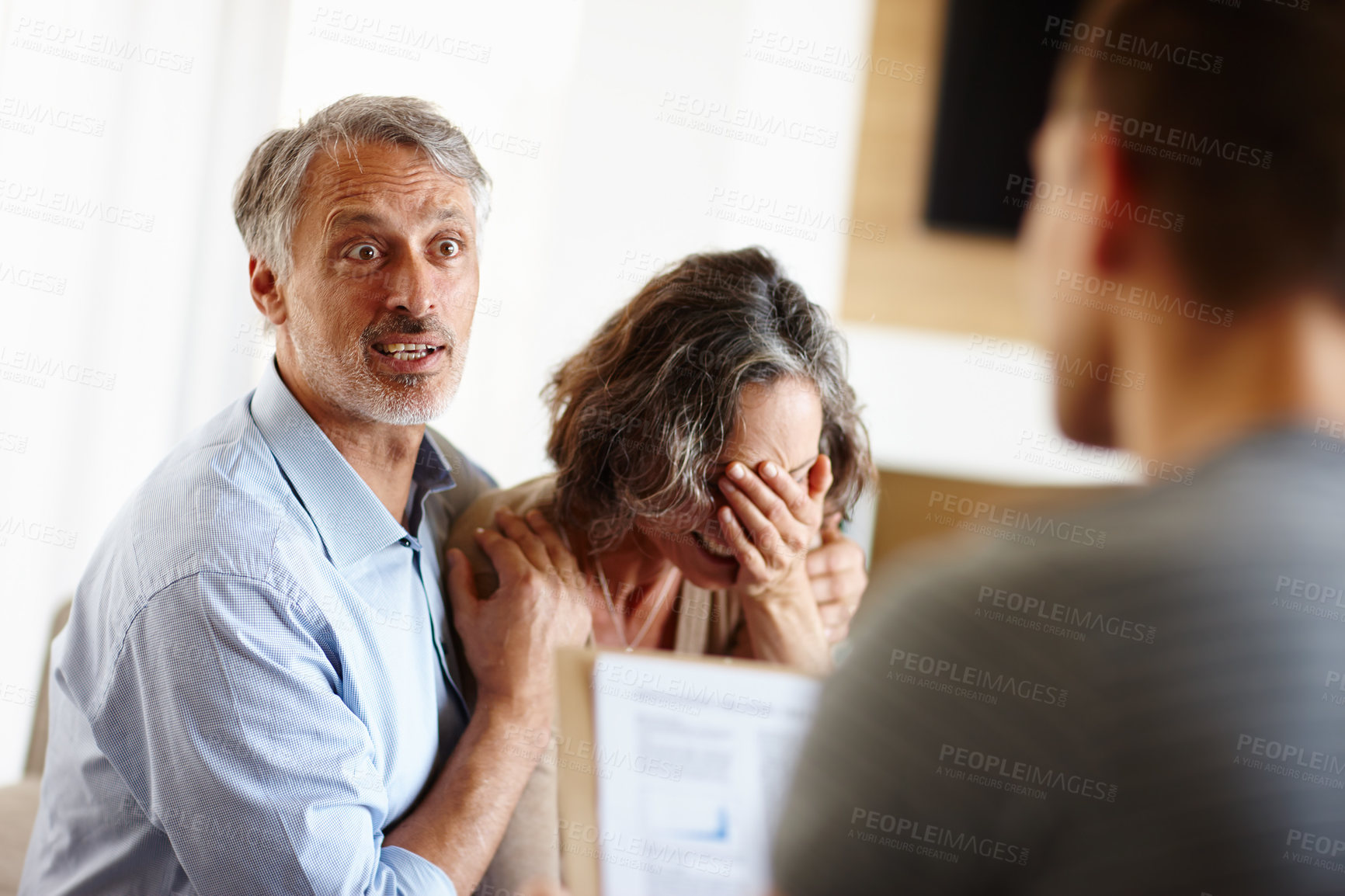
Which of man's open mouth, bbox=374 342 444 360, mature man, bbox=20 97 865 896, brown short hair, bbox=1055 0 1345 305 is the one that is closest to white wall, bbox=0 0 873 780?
mature man, bbox=20 97 865 896

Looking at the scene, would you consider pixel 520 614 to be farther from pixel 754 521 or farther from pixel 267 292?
pixel 267 292

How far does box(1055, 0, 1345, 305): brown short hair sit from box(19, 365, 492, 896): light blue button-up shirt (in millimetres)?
914

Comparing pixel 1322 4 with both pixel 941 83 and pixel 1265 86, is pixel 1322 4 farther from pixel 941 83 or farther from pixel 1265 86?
pixel 941 83

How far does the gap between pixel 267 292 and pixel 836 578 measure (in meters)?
0.93

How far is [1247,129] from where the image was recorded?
50 cm

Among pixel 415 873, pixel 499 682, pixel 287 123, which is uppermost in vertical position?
pixel 287 123

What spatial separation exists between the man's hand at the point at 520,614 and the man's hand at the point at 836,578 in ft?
1.28

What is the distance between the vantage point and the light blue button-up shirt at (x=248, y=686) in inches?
39.4

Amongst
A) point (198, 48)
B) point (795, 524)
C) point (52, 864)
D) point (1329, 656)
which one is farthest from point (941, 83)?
point (52, 864)

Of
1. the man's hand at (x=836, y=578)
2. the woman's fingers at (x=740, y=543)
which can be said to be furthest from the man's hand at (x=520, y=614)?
the man's hand at (x=836, y=578)

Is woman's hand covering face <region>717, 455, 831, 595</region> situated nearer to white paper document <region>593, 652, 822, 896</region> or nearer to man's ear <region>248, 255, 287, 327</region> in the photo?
white paper document <region>593, 652, 822, 896</region>

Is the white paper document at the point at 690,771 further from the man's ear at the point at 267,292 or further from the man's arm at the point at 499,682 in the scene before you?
the man's ear at the point at 267,292

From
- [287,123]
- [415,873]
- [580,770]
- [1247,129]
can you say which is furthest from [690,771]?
[287,123]

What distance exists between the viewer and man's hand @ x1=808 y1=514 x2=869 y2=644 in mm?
1503
